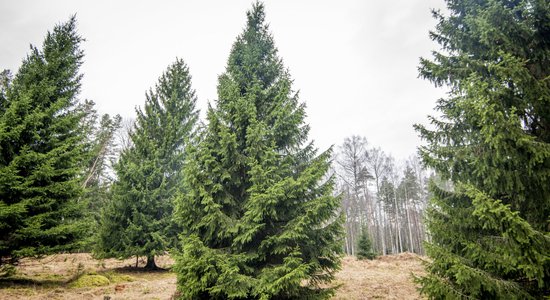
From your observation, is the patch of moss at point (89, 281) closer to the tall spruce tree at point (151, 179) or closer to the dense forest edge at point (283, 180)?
the dense forest edge at point (283, 180)

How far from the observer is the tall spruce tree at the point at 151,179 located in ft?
48.4

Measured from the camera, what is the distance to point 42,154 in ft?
35.8

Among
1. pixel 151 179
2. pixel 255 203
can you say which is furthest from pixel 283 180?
pixel 151 179

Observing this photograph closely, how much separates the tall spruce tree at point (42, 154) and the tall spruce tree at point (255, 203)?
7.31 meters

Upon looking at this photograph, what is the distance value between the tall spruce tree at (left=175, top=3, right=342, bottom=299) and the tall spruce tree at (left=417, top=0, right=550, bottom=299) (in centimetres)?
274

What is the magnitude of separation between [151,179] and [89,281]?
5.76 meters

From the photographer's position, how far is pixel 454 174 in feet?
22.2

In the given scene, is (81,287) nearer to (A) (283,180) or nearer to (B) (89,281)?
(B) (89,281)

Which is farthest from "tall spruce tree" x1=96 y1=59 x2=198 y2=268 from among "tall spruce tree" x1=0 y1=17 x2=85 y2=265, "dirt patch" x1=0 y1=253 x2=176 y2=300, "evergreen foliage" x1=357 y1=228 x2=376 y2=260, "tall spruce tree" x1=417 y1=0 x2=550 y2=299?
"evergreen foliage" x1=357 y1=228 x2=376 y2=260

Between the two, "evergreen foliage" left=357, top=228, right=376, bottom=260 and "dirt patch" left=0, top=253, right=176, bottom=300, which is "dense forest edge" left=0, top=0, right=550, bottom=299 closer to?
"dirt patch" left=0, top=253, right=176, bottom=300

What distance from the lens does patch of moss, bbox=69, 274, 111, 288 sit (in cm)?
1135

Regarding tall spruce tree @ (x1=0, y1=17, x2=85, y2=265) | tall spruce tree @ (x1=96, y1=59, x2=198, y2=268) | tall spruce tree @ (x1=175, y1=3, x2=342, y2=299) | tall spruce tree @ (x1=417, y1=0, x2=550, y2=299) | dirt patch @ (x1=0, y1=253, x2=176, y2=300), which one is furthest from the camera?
tall spruce tree @ (x1=96, y1=59, x2=198, y2=268)

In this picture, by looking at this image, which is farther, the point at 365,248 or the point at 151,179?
the point at 365,248

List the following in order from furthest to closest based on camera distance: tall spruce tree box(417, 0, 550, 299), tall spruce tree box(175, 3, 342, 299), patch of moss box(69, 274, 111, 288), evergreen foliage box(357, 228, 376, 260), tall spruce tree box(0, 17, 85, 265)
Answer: evergreen foliage box(357, 228, 376, 260) < patch of moss box(69, 274, 111, 288) < tall spruce tree box(0, 17, 85, 265) < tall spruce tree box(175, 3, 342, 299) < tall spruce tree box(417, 0, 550, 299)
